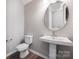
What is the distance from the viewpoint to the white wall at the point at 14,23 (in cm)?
139

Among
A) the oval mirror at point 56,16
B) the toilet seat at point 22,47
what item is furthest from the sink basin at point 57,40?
the toilet seat at point 22,47

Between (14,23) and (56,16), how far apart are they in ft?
2.53

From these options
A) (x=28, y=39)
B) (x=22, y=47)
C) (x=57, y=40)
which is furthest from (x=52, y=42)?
(x=22, y=47)

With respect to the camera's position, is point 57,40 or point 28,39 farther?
point 28,39

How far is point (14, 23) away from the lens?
4.75ft

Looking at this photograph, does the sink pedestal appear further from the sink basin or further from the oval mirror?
the oval mirror

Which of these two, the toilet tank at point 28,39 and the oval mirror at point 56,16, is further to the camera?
the toilet tank at point 28,39

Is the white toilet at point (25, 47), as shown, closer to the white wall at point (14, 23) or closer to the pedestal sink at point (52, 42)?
the white wall at point (14, 23)

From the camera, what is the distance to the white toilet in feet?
4.65

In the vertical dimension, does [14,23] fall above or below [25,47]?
above

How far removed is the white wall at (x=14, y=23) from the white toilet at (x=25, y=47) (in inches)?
3.6

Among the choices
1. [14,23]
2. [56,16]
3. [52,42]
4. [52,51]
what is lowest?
[52,51]

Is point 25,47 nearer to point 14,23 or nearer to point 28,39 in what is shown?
point 28,39

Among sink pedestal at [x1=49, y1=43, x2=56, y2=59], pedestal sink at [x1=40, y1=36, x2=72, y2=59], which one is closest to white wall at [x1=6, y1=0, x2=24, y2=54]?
pedestal sink at [x1=40, y1=36, x2=72, y2=59]
